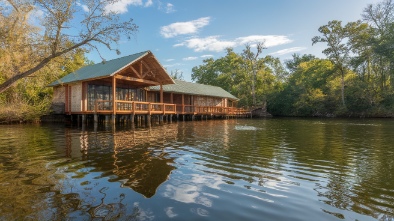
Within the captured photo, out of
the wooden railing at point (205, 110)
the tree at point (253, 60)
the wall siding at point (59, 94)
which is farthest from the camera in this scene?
the tree at point (253, 60)

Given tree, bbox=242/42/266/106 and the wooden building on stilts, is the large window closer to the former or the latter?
the wooden building on stilts

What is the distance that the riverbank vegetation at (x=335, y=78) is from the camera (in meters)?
35.5

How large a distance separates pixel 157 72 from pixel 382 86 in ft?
113

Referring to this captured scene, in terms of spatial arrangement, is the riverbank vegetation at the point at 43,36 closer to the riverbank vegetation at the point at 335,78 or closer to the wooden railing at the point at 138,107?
the wooden railing at the point at 138,107

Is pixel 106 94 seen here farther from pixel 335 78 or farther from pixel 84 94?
pixel 335 78

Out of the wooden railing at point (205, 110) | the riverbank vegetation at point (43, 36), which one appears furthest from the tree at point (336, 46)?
the riverbank vegetation at point (43, 36)

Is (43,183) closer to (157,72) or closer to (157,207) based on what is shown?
(157,207)

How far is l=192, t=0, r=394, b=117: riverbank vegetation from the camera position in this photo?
35531mm

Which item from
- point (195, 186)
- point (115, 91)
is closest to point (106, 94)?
point (115, 91)

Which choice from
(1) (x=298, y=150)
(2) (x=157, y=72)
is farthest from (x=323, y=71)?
(1) (x=298, y=150)

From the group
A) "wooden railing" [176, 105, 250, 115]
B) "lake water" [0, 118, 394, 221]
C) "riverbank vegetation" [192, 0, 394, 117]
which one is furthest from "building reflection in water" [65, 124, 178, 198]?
"riverbank vegetation" [192, 0, 394, 117]

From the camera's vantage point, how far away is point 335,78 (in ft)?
137

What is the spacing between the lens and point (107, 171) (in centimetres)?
531

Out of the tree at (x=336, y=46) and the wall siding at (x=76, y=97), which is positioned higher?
the tree at (x=336, y=46)
